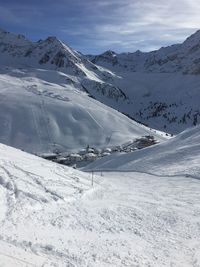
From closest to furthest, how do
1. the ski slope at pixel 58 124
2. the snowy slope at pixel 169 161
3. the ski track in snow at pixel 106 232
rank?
the ski track in snow at pixel 106 232, the snowy slope at pixel 169 161, the ski slope at pixel 58 124

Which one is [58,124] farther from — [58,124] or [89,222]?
[89,222]

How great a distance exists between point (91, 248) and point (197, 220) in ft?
26.7

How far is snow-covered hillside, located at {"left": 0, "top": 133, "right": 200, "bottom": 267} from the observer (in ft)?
55.6

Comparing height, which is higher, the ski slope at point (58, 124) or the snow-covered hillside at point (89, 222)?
the snow-covered hillside at point (89, 222)

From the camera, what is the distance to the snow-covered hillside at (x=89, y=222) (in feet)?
55.6

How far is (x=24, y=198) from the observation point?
23000 mm

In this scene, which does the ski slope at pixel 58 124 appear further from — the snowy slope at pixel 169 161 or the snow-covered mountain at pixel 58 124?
the snowy slope at pixel 169 161

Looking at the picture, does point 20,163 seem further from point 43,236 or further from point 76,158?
point 76,158

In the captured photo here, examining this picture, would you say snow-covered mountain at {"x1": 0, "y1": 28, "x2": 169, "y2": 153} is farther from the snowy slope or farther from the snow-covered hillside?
the snow-covered hillside

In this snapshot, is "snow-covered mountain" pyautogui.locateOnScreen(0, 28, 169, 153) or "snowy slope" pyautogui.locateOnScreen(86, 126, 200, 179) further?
"snow-covered mountain" pyautogui.locateOnScreen(0, 28, 169, 153)

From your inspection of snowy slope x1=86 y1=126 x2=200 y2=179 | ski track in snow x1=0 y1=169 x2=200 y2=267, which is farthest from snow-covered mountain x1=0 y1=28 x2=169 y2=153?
ski track in snow x1=0 y1=169 x2=200 y2=267

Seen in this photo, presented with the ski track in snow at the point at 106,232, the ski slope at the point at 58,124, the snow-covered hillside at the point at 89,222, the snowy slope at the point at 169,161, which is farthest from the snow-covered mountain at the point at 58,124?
the ski track in snow at the point at 106,232

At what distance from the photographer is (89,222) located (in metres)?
21.8

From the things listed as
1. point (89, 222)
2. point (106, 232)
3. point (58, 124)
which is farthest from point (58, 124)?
point (106, 232)
